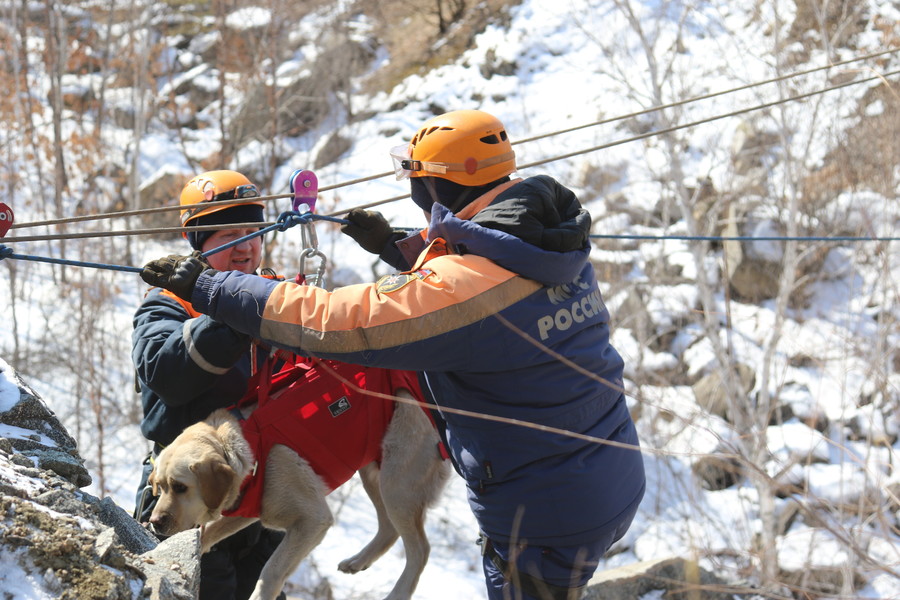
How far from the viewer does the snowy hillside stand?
12.4 metres

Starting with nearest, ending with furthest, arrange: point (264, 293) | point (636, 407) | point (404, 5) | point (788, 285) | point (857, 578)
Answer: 1. point (264, 293)
2. point (857, 578)
3. point (788, 285)
4. point (636, 407)
5. point (404, 5)

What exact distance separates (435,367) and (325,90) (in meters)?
18.6

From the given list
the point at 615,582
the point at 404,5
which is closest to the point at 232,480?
the point at 615,582

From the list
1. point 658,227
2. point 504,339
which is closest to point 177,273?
point 504,339

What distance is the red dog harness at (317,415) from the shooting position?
3449mm

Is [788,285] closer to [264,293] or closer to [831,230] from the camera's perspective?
[831,230]

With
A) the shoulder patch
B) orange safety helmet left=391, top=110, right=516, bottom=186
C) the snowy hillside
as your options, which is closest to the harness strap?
the shoulder patch

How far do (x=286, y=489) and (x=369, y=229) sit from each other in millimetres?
1169

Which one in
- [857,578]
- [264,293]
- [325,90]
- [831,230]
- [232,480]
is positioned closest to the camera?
[264,293]

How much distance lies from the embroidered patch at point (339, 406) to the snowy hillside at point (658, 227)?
740 cm

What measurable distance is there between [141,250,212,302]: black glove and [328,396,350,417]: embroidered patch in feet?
2.79

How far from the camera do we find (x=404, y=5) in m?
23.8

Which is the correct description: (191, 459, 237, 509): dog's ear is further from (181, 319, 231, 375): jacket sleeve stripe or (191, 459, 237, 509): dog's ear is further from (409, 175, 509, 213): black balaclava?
(409, 175, 509, 213): black balaclava

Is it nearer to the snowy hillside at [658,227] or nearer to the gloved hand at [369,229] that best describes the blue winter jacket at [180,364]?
the gloved hand at [369,229]
